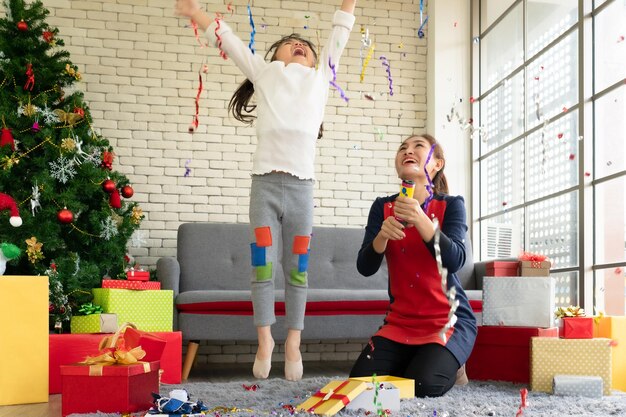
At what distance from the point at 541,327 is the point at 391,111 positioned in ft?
8.31

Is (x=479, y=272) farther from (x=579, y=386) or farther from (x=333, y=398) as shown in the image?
(x=333, y=398)

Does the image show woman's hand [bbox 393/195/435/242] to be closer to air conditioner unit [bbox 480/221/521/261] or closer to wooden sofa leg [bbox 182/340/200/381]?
wooden sofa leg [bbox 182/340/200/381]

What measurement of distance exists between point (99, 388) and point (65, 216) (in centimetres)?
162

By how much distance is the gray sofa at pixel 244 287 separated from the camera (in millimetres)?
3818

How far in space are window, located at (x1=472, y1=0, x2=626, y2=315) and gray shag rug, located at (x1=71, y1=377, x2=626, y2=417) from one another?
1281 mm

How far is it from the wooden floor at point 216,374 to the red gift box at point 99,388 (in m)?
0.21

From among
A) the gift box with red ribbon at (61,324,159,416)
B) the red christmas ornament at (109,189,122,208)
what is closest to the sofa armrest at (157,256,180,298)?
the red christmas ornament at (109,189,122,208)

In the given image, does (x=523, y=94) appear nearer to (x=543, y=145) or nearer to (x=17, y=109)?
(x=543, y=145)

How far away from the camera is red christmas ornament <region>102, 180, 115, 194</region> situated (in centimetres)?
404

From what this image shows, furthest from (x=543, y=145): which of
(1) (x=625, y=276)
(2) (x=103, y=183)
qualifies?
(2) (x=103, y=183)

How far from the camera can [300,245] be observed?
2654 mm

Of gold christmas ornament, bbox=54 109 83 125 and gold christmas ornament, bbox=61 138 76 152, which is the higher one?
gold christmas ornament, bbox=54 109 83 125

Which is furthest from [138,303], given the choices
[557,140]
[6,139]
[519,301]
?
[557,140]

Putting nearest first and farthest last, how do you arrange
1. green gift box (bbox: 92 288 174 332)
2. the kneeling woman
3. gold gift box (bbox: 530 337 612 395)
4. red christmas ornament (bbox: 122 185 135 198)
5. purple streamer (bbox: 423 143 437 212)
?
the kneeling woman
purple streamer (bbox: 423 143 437 212)
gold gift box (bbox: 530 337 612 395)
green gift box (bbox: 92 288 174 332)
red christmas ornament (bbox: 122 185 135 198)
